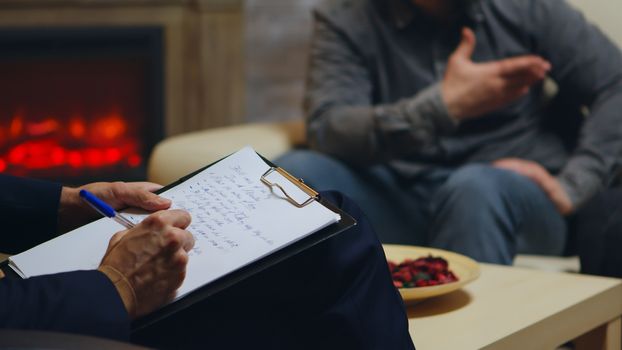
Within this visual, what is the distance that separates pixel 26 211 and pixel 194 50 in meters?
1.94

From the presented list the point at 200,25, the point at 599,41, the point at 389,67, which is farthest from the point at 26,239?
the point at 200,25

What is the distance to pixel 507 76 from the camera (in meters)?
1.92

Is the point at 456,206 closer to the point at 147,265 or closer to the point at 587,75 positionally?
the point at 587,75

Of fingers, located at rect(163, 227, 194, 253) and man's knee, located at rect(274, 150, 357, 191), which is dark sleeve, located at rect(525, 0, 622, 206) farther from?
fingers, located at rect(163, 227, 194, 253)

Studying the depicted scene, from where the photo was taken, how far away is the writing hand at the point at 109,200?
1.06 m

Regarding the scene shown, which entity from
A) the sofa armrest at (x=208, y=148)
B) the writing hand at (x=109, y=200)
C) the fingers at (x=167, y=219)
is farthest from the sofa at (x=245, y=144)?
the fingers at (x=167, y=219)

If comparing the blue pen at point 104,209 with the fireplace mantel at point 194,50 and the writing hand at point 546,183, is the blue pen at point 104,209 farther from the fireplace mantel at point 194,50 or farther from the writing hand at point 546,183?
the fireplace mantel at point 194,50

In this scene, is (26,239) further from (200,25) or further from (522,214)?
(200,25)

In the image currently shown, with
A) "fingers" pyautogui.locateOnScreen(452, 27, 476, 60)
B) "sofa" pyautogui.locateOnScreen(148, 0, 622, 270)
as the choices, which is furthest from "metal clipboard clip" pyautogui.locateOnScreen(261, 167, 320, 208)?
"fingers" pyautogui.locateOnScreen(452, 27, 476, 60)

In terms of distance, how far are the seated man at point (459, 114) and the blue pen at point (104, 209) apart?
0.88 meters

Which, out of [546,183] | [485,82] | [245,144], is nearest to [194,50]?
[245,144]

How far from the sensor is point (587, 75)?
2.04m

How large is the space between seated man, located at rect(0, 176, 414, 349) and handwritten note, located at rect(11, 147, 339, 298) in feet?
0.09

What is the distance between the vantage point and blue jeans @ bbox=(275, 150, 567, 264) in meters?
1.79
